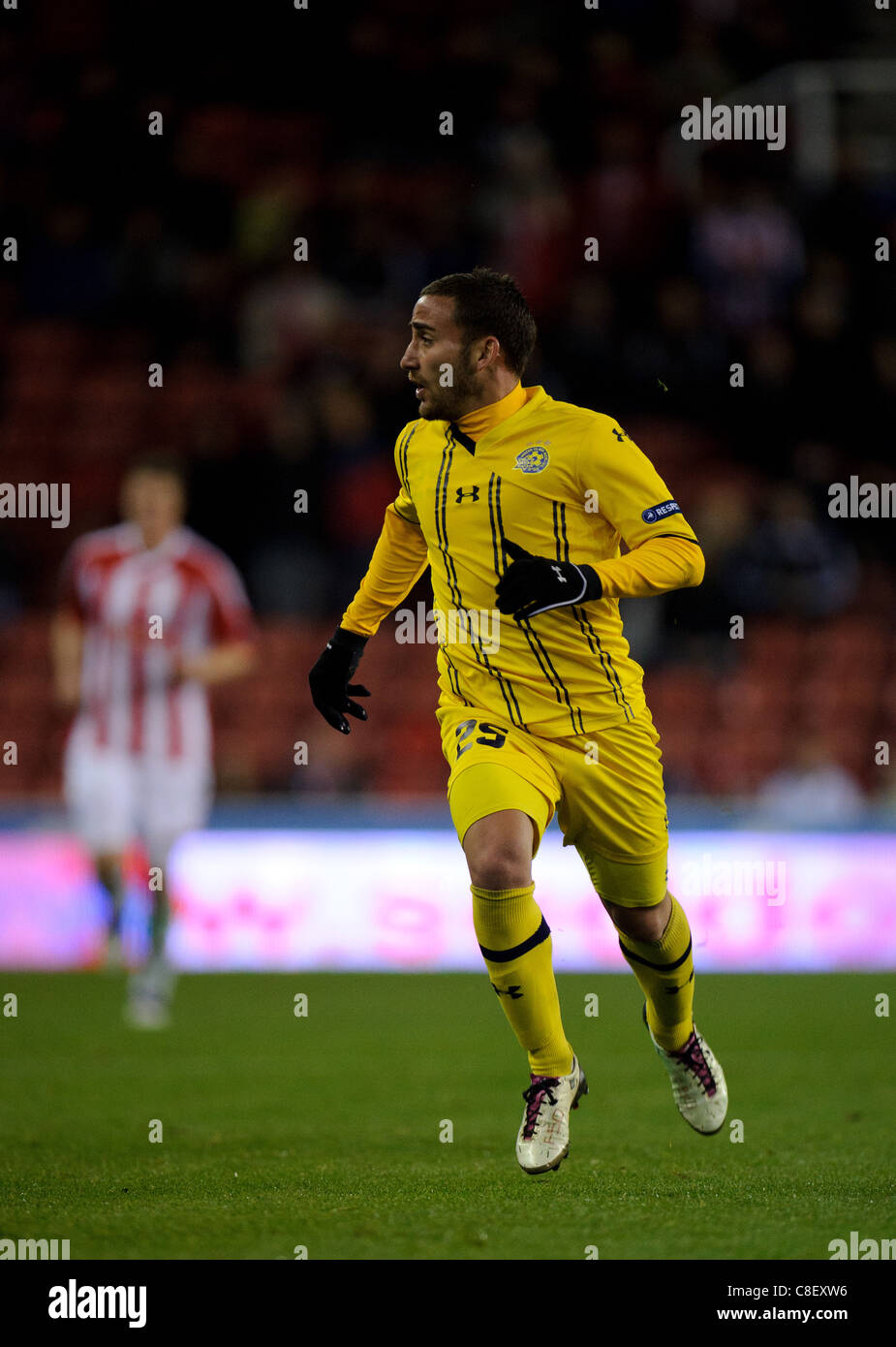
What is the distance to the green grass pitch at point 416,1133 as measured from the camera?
421 centimetres

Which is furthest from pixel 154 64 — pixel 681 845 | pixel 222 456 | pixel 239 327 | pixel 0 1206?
pixel 0 1206

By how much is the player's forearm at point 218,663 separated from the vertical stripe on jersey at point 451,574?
3.74 m

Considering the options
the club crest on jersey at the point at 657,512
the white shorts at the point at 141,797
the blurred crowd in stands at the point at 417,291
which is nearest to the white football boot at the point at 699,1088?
the club crest on jersey at the point at 657,512

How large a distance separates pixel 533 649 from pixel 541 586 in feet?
1.53

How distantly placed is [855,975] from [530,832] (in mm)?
5847

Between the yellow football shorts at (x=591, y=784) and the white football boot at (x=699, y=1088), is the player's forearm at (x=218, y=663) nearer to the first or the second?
the yellow football shorts at (x=591, y=784)

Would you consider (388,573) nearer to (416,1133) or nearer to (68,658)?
(416,1133)

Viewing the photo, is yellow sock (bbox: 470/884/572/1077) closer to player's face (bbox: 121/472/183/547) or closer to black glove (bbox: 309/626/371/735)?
black glove (bbox: 309/626/371/735)

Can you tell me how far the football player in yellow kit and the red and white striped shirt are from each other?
12.7 feet

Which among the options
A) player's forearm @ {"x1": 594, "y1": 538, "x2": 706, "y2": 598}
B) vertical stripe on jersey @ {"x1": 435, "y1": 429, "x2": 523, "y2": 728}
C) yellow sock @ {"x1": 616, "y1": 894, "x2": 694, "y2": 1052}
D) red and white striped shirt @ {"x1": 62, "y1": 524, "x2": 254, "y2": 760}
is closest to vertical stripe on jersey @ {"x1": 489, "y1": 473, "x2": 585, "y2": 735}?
vertical stripe on jersey @ {"x1": 435, "y1": 429, "x2": 523, "y2": 728}

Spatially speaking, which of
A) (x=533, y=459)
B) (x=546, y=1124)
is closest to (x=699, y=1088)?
(x=546, y=1124)

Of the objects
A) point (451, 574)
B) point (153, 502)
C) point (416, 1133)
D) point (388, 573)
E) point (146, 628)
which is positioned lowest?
point (416, 1133)

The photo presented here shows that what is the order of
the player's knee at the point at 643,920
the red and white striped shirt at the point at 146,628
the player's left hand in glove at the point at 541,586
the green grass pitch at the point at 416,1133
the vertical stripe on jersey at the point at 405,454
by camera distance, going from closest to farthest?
the green grass pitch at the point at 416,1133, the player's left hand in glove at the point at 541,586, the player's knee at the point at 643,920, the vertical stripe on jersey at the point at 405,454, the red and white striped shirt at the point at 146,628

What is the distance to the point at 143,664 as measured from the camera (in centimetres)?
885
